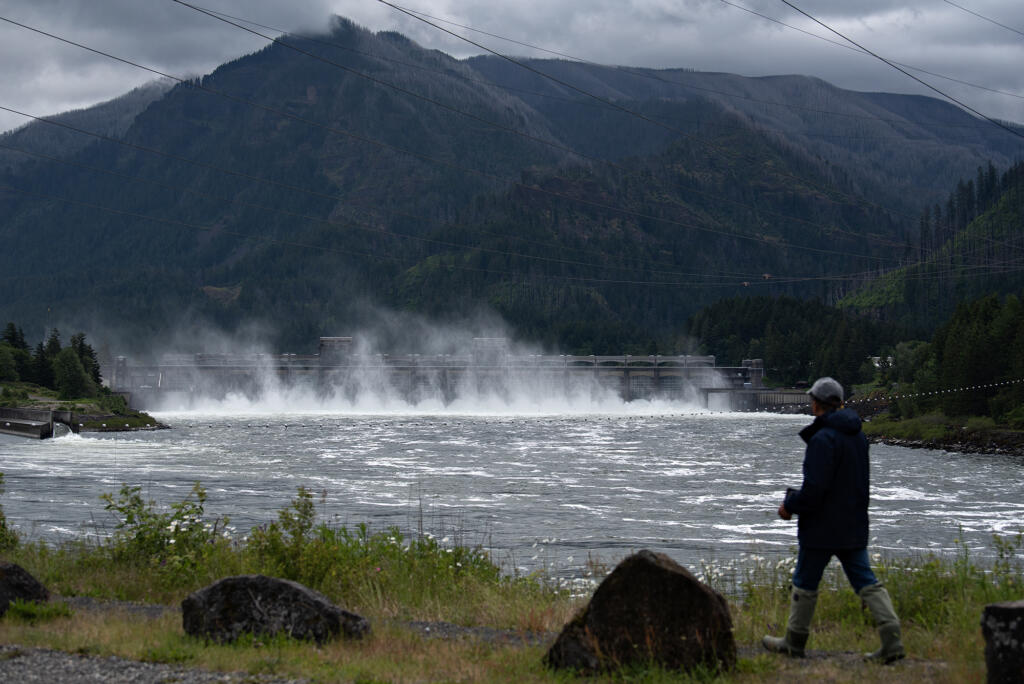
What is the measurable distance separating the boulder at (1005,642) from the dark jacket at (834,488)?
176 centimetres

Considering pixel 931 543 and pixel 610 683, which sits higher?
pixel 610 683

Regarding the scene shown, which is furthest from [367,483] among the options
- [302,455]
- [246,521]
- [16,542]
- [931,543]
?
[16,542]

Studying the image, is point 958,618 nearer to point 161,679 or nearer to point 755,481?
Answer: point 161,679

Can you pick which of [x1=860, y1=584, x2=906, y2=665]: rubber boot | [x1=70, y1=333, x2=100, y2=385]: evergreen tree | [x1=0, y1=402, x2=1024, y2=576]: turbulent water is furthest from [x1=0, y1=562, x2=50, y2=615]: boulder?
[x1=70, y1=333, x2=100, y2=385]: evergreen tree

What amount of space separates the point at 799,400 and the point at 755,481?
4758 inches

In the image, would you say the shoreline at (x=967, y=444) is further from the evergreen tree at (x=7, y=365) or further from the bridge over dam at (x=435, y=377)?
the bridge over dam at (x=435, y=377)

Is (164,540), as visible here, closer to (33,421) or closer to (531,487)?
(531,487)

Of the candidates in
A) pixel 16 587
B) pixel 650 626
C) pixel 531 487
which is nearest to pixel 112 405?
pixel 531 487

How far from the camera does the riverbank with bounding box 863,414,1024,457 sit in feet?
263

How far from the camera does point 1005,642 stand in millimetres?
9289

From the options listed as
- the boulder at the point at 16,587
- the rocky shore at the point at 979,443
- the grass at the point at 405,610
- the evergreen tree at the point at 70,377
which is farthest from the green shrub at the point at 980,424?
the evergreen tree at the point at 70,377

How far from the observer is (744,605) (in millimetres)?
16219

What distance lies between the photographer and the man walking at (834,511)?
35.6ft

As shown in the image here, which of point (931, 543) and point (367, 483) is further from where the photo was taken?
point (367, 483)
